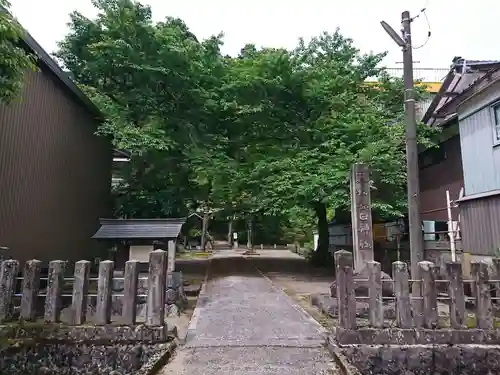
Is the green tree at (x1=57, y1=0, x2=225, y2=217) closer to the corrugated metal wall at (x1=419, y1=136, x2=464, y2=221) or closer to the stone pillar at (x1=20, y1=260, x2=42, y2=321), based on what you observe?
the stone pillar at (x1=20, y1=260, x2=42, y2=321)

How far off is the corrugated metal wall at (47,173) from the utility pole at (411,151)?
975 centimetres

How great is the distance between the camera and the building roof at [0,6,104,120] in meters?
10.6

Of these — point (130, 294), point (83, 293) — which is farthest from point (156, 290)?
point (83, 293)

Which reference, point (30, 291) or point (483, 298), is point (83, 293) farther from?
point (483, 298)

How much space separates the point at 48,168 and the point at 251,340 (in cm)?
922

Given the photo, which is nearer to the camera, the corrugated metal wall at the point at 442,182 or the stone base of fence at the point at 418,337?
the stone base of fence at the point at 418,337

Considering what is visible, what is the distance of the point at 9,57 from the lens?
6.57 m

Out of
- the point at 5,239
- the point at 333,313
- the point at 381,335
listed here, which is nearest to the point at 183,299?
the point at 333,313

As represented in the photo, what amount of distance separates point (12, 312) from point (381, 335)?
20.9 feet

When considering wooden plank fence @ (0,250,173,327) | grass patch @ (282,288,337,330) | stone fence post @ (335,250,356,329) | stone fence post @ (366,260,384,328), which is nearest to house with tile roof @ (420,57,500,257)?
grass patch @ (282,288,337,330)

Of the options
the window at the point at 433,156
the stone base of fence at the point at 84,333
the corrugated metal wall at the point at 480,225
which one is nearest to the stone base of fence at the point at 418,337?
the stone base of fence at the point at 84,333

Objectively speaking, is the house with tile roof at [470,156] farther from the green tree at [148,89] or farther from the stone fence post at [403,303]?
the green tree at [148,89]

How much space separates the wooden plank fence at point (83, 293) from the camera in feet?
23.1

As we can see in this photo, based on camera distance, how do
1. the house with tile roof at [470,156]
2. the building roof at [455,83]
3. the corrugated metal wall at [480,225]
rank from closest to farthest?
the corrugated metal wall at [480,225] < the house with tile roof at [470,156] < the building roof at [455,83]
